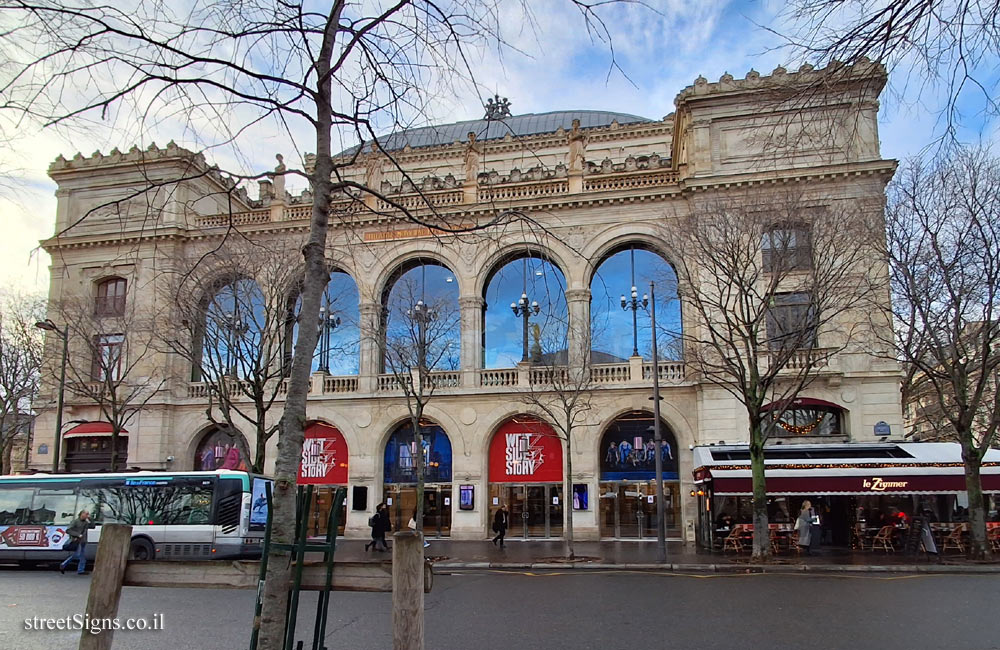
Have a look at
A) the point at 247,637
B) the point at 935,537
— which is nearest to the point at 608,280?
the point at 935,537

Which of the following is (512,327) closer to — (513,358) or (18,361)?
(513,358)

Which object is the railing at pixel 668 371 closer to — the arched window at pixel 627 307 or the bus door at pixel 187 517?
the arched window at pixel 627 307

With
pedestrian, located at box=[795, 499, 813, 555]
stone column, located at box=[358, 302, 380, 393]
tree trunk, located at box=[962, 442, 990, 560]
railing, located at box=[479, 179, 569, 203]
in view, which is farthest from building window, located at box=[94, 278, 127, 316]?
tree trunk, located at box=[962, 442, 990, 560]

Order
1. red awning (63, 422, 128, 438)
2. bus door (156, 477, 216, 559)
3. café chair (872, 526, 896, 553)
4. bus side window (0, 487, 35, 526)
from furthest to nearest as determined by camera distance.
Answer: red awning (63, 422, 128, 438) → café chair (872, 526, 896, 553) → bus side window (0, 487, 35, 526) → bus door (156, 477, 216, 559)

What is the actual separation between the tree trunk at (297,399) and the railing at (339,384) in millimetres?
28728

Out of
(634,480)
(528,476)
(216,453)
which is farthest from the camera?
(216,453)

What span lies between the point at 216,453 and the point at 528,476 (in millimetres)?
14233

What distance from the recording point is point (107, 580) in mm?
4734

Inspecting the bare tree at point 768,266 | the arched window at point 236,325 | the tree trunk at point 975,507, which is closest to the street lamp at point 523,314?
the bare tree at point 768,266

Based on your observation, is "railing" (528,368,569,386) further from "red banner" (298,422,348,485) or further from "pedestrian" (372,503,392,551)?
"red banner" (298,422,348,485)

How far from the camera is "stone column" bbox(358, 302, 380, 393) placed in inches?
1302

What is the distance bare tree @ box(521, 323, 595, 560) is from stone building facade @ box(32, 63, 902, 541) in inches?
11.2

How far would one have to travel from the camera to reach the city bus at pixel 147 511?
22172 millimetres

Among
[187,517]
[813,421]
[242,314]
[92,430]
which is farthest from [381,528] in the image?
[92,430]
